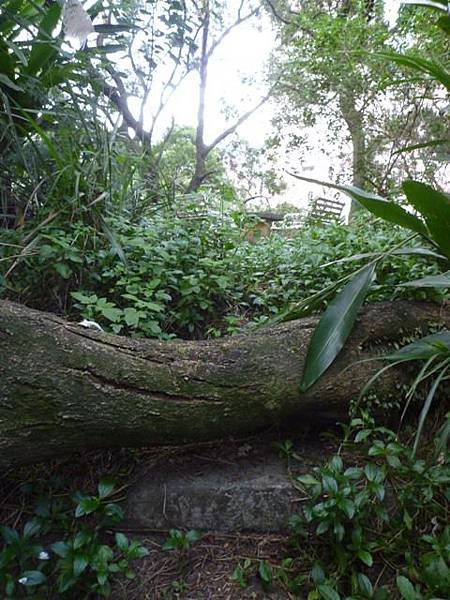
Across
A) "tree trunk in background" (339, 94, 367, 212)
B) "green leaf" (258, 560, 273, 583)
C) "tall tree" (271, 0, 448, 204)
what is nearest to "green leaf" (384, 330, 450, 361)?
"green leaf" (258, 560, 273, 583)

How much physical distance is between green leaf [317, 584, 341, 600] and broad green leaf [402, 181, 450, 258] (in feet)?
3.15

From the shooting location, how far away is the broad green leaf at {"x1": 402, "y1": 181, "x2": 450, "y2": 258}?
1.18m

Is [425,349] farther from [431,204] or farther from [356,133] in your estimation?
[356,133]

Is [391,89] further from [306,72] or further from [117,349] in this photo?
[117,349]

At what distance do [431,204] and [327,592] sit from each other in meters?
0.99

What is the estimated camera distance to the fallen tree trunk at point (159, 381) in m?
1.02

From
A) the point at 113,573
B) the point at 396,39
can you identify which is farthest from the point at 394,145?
the point at 113,573

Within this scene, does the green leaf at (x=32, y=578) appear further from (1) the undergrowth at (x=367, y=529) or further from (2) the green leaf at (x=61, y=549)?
(1) the undergrowth at (x=367, y=529)

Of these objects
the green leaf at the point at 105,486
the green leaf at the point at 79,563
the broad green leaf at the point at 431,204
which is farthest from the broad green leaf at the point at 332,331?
the green leaf at the point at 79,563

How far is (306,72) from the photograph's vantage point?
17.8 feet

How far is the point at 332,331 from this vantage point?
4.22 feet

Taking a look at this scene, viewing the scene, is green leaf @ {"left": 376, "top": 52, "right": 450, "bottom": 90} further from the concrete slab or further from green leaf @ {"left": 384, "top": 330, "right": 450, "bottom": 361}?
the concrete slab

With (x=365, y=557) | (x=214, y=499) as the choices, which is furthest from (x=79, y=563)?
(x=365, y=557)

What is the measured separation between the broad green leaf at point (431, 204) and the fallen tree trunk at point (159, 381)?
309mm
